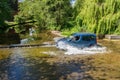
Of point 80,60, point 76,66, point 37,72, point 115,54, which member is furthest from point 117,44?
point 37,72

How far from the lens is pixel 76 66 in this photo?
1842 centimetres

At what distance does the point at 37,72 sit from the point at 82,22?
21.0 meters

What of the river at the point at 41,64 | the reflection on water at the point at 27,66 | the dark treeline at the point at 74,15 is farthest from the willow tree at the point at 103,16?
the reflection on water at the point at 27,66

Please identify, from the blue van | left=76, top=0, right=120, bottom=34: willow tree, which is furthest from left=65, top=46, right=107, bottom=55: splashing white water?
left=76, top=0, right=120, bottom=34: willow tree

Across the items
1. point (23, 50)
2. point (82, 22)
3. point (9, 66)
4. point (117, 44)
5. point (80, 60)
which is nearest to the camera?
point (9, 66)

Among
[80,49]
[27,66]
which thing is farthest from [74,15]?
[27,66]

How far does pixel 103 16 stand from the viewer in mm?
33656

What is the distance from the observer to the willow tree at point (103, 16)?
3291 centimetres

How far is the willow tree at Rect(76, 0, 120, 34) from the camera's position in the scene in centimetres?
3291

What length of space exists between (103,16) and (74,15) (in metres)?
9.17

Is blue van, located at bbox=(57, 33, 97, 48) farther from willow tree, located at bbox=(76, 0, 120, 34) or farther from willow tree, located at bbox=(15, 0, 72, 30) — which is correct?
willow tree, located at bbox=(15, 0, 72, 30)

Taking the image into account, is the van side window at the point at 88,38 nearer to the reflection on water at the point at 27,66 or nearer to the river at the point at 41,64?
the river at the point at 41,64

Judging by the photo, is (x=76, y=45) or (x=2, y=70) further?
(x=76, y=45)

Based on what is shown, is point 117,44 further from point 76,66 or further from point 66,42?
point 76,66
